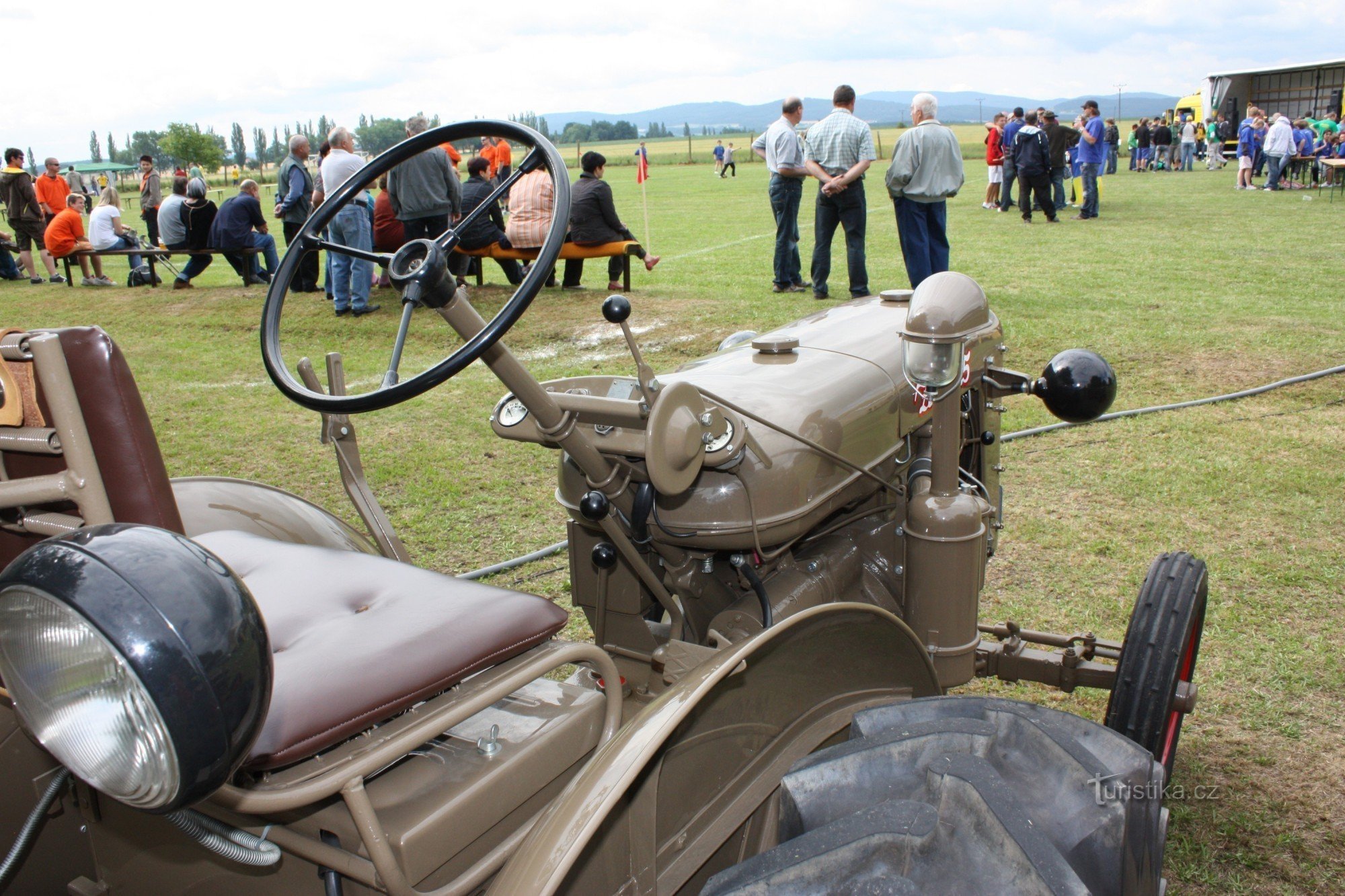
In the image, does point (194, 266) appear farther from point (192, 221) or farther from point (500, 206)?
point (500, 206)

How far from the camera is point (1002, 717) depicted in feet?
4.60

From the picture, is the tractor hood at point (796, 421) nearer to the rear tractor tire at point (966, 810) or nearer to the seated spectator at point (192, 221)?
the rear tractor tire at point (966, 810)

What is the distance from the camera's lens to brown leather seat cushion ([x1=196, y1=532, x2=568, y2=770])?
56.5 inches

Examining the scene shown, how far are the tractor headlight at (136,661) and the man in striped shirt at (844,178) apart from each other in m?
8.08

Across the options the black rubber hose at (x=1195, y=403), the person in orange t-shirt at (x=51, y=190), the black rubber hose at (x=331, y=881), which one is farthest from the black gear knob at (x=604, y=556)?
the person in orange t-shirt at (x=51, y=190)

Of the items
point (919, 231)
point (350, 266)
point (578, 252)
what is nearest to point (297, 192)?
point (350, 266)

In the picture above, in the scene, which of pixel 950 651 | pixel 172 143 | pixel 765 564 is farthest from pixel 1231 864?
pixel 172 143

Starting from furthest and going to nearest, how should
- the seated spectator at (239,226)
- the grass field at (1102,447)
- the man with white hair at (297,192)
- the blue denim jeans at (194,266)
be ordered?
the blue denim jeans at (194,266)
the seated spectator at (239,226)
the man with white hair at (297,192)
the grass field at (1102,447)

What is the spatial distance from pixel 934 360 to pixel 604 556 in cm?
80

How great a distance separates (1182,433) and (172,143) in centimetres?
8360

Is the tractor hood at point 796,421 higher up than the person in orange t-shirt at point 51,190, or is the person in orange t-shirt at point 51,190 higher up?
the person in orange t-shirt at point 51,190

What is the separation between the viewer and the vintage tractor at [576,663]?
108 centimetres

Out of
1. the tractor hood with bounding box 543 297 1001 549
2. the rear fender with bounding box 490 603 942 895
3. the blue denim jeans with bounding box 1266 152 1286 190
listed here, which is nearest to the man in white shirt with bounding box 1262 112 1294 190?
the blue denim jeans with bounding box 1266 152 1286 190

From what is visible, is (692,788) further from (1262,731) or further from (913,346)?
(1262,731)
